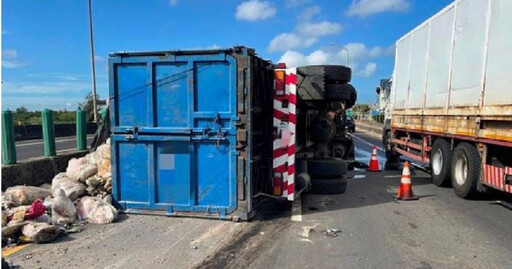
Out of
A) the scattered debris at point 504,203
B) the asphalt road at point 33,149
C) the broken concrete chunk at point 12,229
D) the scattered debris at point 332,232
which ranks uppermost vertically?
the broken concrete chunk at point 12,229

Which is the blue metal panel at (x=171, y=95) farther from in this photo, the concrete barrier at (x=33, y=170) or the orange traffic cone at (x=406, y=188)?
the orange traffic cone at (x=406, y=188)

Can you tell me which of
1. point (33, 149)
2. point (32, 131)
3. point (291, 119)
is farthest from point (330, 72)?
point (32, 131)

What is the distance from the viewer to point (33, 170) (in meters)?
7.97

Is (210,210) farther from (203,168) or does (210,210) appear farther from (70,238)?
(70,238)

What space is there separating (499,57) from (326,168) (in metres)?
3.33

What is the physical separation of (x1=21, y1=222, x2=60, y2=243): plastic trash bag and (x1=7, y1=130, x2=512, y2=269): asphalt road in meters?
0.11

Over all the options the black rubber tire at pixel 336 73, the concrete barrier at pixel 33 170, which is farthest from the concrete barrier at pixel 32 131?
the black rubber tire at pixel 336 73

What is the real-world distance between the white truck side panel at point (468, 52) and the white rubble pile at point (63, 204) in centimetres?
646

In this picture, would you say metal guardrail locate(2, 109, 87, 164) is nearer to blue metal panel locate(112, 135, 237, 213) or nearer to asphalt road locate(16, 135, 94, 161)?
asphalt road locate(16, 135, 94, 161)

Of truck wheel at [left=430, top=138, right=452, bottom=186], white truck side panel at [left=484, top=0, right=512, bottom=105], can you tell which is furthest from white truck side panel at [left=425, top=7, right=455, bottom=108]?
white truck side panel at [left=484, top=0, right=512, bottom=105]

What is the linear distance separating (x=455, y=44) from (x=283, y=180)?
4826mm

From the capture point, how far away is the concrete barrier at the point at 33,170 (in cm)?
725

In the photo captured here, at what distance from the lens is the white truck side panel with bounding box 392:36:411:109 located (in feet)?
40.2

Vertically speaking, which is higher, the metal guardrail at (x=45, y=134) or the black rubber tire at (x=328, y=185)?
the metal guardrail at (x=45, y=134)
